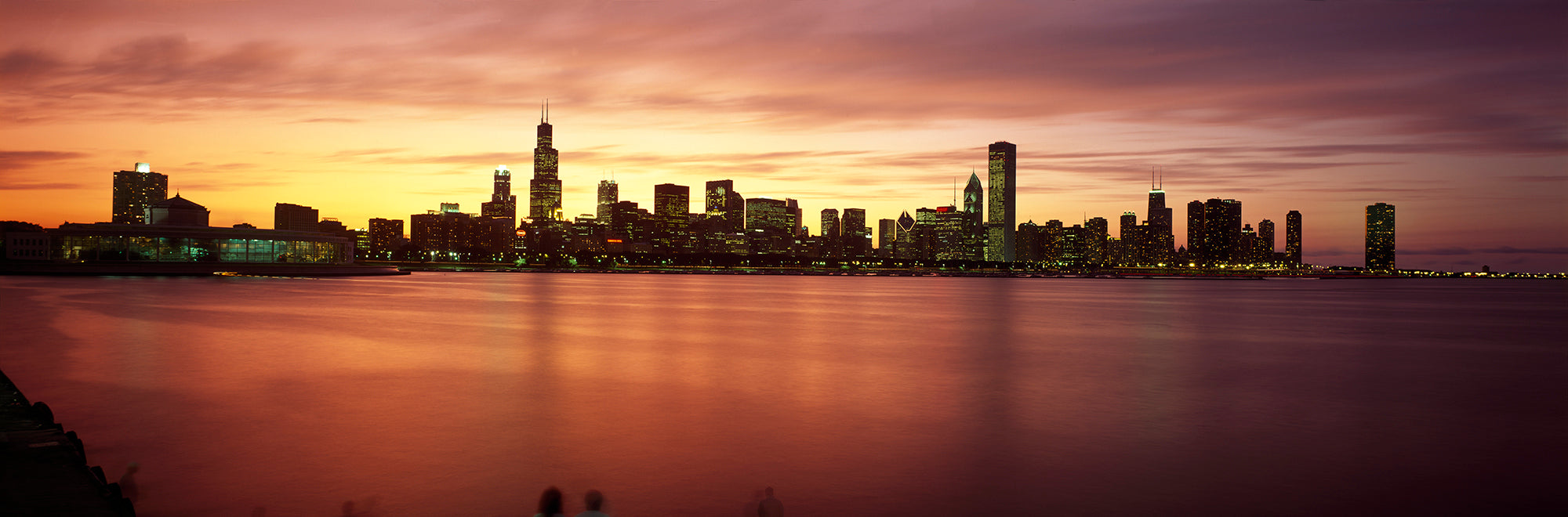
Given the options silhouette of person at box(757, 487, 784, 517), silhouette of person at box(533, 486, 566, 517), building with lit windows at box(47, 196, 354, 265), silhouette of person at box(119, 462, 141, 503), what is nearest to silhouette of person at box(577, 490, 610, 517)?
silhouette of person at box(533, 486, 566, 517)

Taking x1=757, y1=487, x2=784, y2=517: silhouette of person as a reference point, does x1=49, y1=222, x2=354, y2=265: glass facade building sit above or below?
above

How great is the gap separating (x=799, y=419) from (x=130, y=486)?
48.2 ft

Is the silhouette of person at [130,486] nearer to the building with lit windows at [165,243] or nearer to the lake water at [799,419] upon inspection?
the lake water at [799,419]

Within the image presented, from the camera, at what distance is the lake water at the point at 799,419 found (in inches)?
679

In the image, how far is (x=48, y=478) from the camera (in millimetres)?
14422

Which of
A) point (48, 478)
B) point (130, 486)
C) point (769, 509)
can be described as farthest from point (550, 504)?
point (130, 486)

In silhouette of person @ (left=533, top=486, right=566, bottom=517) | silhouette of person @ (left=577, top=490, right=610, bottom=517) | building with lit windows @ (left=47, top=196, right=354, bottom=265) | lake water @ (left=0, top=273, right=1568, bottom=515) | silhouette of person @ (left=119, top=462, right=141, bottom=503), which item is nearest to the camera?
silhouette of person @ (left=577, top=490, right=610, bottom=517)

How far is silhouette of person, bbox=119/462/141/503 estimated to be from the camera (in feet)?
54.2

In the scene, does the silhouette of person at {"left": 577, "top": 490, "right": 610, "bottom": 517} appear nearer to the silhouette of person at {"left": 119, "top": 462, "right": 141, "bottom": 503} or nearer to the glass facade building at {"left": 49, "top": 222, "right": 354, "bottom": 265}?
the silhouette of person at {"left": 119, "top": 462, "right": 141, "bottom": 503}

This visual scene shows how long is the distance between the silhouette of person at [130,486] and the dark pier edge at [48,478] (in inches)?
15.0

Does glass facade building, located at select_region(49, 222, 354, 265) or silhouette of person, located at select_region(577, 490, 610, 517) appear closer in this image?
silhouette of person, located at select_region(577, 490, 610, 517)

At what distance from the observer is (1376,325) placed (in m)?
73.2

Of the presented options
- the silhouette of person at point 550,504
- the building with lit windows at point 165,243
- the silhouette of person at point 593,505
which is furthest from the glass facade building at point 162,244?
the silhouette of person at point 593,505

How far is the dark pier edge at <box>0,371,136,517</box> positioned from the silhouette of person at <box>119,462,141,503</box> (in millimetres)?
380
